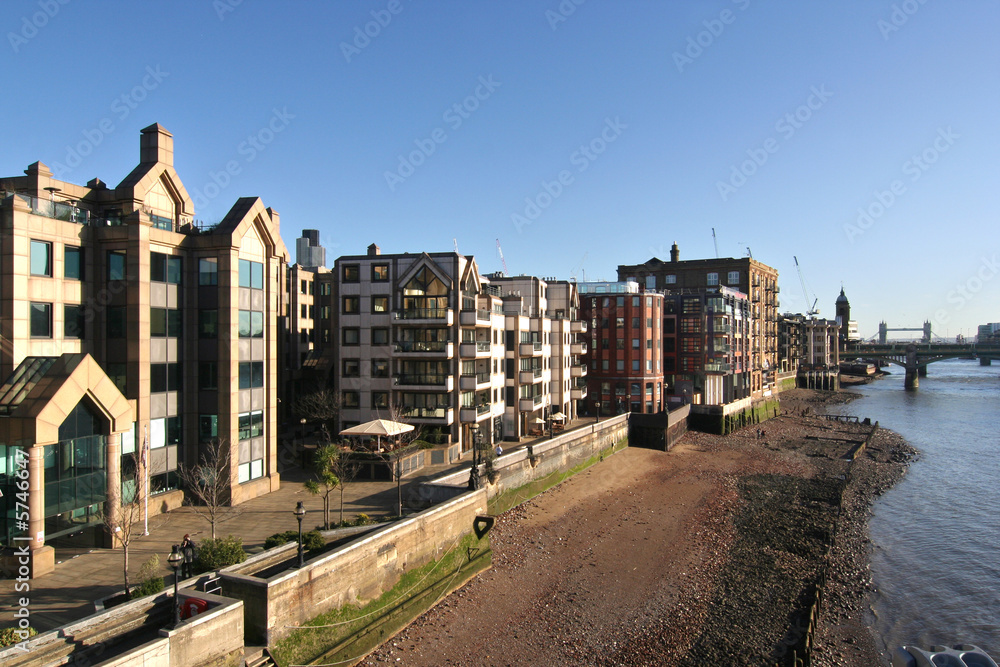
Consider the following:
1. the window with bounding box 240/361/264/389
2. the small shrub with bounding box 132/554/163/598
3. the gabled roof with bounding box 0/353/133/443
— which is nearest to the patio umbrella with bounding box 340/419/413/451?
the window with bounding box 240/361/264/389

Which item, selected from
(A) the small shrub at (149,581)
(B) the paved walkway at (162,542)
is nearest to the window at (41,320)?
(B) the paved walkway at (162,542)

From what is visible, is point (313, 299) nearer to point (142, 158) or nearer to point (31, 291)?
point (142, 158)

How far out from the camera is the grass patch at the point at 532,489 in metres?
39.8

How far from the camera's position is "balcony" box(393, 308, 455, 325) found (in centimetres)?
4828

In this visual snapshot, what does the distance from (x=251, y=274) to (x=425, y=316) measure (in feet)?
49.6

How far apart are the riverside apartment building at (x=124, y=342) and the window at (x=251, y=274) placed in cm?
10

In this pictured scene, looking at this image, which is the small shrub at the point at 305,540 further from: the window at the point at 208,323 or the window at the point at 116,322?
the window at the point at 208,323

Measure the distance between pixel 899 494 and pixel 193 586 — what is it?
57.3 meters

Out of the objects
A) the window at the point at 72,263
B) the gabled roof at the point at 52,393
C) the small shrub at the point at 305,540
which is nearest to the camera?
the gabled roof at the point at 52,393

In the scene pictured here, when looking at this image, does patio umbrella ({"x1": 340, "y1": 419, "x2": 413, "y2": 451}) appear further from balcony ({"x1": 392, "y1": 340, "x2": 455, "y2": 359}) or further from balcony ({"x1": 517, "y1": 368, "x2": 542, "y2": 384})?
balcony ({"x1": 517, "y1": 368, "x2": 542, "y2": 384})

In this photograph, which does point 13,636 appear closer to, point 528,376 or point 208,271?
point 208,271

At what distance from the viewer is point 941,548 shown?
41.1 meters

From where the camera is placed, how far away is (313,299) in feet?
257

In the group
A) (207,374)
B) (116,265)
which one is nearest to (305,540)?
(207,374)
